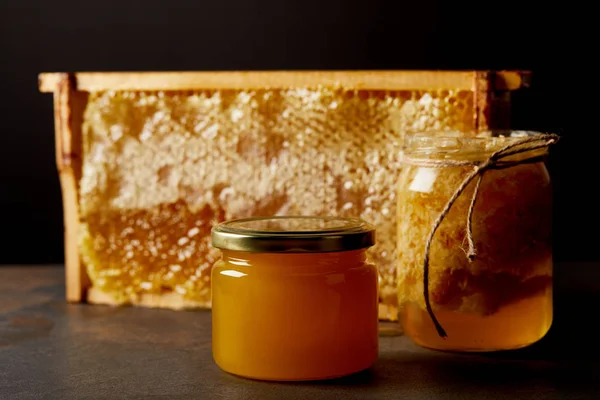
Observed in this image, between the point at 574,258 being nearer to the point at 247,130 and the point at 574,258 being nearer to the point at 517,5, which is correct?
the point at 517,5

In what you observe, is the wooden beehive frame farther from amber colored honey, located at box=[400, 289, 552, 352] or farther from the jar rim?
amber colored honey, located at box=[400, 289, 552, 352]

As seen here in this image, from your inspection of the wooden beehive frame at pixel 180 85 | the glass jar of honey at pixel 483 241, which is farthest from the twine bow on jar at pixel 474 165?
the wooden beehive frame at pixel 180 85

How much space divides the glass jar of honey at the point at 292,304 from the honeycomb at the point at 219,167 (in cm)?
23

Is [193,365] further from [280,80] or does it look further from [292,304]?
[280,80]

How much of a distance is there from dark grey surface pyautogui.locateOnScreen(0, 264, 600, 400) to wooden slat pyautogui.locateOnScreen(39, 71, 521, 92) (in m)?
0.30

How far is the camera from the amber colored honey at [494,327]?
Answer: 84cm

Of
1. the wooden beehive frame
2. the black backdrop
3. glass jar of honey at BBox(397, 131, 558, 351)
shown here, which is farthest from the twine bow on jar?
the black backdrop

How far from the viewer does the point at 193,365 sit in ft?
2.76

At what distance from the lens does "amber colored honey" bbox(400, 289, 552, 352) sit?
84cm

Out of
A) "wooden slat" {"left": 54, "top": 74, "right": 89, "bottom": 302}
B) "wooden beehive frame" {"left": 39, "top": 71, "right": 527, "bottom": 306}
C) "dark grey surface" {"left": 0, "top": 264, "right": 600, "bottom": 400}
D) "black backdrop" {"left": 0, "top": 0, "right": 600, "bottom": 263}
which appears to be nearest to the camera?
"dark grey surface" {"left": 0, "top": 264, "right": 600, "bottom": 400}

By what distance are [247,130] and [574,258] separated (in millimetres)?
657

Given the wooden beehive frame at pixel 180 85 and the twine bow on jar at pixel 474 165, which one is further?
the wooden beehive frame at pixel 180 85

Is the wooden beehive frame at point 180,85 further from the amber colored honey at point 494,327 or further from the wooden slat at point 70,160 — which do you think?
the amber colored honey at point 494,327

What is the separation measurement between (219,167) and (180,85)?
0.38 feet
